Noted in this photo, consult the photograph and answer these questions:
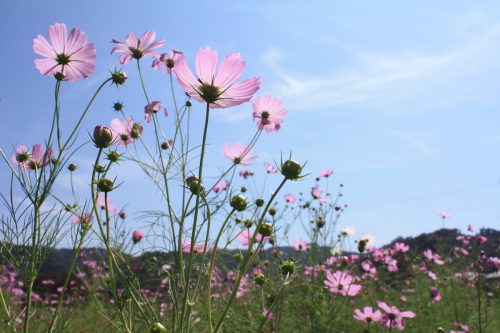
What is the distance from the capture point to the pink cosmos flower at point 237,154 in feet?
4.85

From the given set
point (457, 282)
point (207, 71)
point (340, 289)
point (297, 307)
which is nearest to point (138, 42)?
point (207, 71)

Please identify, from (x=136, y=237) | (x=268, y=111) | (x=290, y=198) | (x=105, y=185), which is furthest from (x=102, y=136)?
(x=290, y=198)

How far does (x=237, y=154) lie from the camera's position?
1529 millimetres

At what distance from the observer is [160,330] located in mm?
805

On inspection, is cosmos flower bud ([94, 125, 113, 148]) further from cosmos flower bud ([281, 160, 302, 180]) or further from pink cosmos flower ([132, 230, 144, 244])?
pink cosmos flower ([132, 230, 144, 244])

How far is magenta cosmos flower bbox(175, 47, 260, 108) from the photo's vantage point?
2.83 feet

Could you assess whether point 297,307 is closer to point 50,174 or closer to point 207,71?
point 50,174

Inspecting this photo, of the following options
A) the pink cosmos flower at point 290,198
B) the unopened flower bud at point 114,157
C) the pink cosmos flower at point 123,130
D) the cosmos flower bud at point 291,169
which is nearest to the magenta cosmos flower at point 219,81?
the cosmos flower bud at point 291,169

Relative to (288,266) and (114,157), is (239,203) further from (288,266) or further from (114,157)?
(114,157)

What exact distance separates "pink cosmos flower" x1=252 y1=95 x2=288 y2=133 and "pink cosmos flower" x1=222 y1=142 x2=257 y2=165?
0.10 metres

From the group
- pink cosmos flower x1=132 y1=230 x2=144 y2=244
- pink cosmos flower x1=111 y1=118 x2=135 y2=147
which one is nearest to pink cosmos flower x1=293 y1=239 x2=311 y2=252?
pink cosmos flower x1=132 y1=230 x2=144 y2=244

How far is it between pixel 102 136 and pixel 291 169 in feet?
1.41

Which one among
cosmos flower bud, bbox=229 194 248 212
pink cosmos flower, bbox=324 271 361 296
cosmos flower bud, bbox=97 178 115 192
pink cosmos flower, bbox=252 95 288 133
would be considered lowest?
pink cosmos flower, bbox=324 271 361 296

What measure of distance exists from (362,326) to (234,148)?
2.39m
